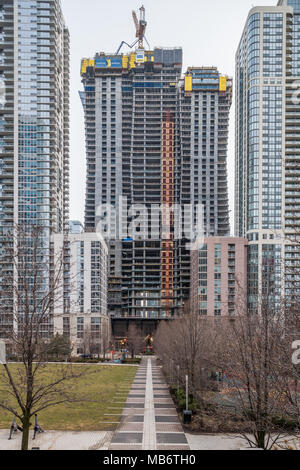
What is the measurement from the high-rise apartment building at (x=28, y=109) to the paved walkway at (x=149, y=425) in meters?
78.4

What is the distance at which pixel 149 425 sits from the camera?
26.2m

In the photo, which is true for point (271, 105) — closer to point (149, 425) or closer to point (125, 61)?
point (125, 61)

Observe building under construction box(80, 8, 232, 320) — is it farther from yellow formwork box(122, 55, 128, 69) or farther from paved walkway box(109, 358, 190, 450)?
paved walkway box(109, 358, 190, 450)

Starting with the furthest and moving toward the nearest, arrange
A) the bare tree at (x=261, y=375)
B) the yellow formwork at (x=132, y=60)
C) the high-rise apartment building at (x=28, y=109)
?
the yellow formwork at (x=132, y=60)
the high-rise apartment building at (x=28, y=109)
the bare tree at (x=261, y=375)

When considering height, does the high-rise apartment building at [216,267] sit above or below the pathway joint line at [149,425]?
above

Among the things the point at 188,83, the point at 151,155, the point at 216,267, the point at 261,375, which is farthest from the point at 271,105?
the point at 261,375

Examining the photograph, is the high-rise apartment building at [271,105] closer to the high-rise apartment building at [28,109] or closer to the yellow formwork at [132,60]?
the yellow formwork at [132,60]

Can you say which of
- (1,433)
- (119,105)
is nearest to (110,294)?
(119,105)

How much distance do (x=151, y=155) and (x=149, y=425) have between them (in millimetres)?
Result: 119681

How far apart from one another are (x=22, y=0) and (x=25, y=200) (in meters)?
47.9

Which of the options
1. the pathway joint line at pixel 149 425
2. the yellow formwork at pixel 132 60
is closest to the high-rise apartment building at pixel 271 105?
the yellow formwork at pixel 132 60

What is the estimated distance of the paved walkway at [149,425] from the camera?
2196cm

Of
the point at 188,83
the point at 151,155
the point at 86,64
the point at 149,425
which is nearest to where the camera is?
the point at 149,425

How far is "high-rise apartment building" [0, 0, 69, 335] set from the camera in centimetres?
11025
